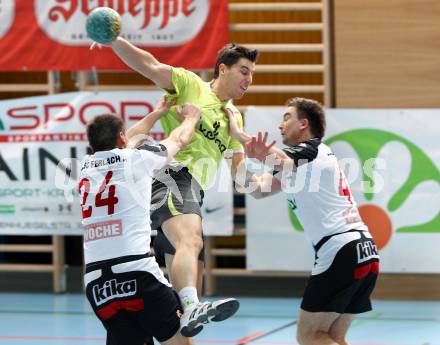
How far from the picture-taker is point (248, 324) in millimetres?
9219

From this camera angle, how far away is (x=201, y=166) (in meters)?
7.27

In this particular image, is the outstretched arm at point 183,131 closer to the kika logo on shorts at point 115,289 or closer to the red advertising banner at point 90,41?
the kika logo on shorts at point 115,289

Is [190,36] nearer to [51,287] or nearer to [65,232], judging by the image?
[65,232]

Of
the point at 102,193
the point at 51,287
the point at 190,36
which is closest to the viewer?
the point at 102,193

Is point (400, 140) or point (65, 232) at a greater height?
point (400, 140)

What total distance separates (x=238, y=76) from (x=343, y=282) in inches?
66.8

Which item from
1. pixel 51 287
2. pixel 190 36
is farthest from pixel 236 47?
pixel 51 287

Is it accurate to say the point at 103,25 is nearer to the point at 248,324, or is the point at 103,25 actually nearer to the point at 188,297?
the point at 188,297

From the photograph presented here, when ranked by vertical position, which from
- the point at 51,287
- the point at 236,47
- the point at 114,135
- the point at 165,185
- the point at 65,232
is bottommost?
the point at 51,287

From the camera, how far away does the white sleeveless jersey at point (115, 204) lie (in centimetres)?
586

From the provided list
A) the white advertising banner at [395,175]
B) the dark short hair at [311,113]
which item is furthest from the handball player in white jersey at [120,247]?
the white advertising banner at [395,175]

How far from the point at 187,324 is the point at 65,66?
504 cm

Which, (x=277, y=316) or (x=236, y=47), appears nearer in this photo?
(x=236, y=47)

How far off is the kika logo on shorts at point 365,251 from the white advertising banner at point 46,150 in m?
4.16
